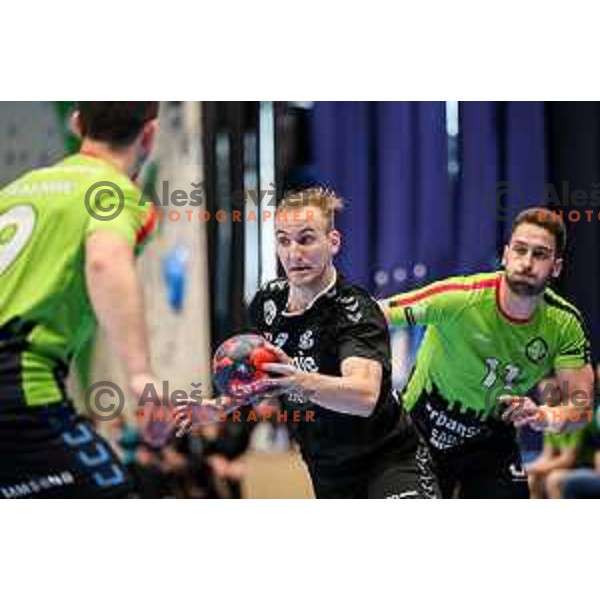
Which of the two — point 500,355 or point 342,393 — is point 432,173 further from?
point 342,393

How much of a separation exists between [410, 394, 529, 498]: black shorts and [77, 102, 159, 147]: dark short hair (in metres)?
1.32

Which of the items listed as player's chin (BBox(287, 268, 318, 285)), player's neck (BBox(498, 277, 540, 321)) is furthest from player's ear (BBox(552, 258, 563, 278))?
player's chin (BBox(287, 268, 318, 285))

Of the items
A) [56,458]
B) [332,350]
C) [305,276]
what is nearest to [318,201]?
[305,276]

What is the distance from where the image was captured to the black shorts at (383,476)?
355 cm

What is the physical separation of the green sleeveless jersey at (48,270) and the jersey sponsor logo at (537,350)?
1.34 m

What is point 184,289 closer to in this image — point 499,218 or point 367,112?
point 367,112

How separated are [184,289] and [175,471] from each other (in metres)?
0.61

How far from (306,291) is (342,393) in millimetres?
360

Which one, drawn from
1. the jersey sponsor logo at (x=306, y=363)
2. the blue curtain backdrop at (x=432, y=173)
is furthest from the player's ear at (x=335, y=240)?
the jersey sponsor logo at (x=306, y=363)

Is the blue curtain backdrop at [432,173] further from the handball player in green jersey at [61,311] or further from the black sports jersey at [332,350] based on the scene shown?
the handball player in green jersey at [61,311]

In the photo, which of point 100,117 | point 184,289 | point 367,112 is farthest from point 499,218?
point 100,117

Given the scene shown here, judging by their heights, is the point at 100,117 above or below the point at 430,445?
above

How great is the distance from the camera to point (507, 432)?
3.73 meters

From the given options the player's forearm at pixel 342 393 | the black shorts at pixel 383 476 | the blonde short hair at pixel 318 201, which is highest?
the blonde short hair at pixel 318 201
